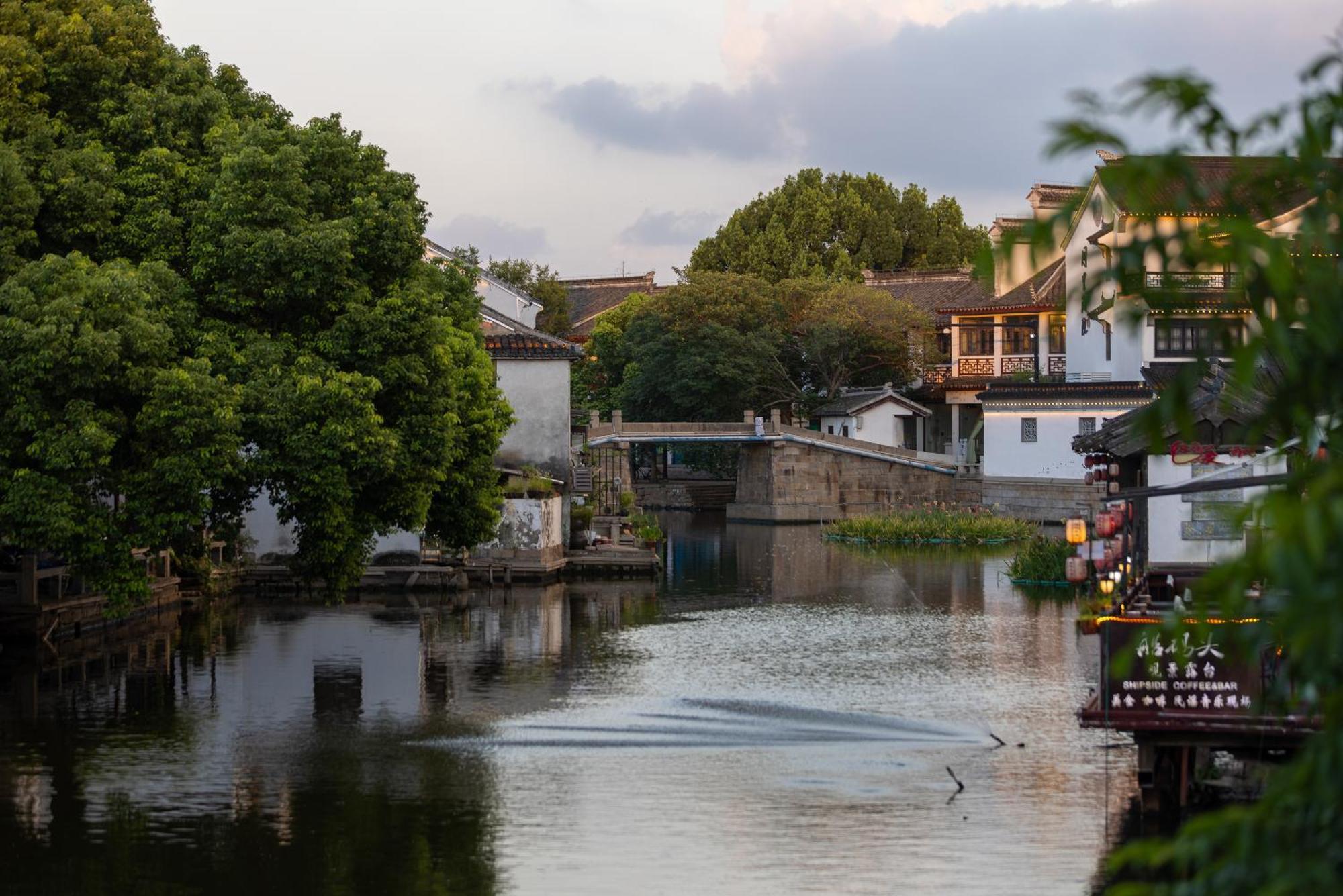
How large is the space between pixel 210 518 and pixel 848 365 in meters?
47.1

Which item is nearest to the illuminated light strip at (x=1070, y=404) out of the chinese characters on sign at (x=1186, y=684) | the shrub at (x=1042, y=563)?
the shrub at (x=1042, y=563)

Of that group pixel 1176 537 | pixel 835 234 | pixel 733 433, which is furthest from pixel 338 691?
pixel 835 234

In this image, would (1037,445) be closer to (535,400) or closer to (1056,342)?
(1056,342)

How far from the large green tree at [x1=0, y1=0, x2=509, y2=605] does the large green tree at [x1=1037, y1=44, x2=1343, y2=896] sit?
17.6 metres

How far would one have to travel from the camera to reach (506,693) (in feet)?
77.2

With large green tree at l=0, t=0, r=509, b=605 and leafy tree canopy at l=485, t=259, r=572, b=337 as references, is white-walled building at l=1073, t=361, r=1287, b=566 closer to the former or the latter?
large green tree at l=0, t=0, r=509, b=605

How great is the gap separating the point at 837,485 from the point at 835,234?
19.6 meters

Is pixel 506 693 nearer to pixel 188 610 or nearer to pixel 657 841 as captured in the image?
pixel 657 841

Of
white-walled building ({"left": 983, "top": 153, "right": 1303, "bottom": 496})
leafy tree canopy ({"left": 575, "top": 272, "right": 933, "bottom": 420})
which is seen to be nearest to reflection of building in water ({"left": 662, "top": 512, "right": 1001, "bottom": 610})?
white-walled building ({"left": 983, "top": 153, "right": 1303, "bottom": 496})

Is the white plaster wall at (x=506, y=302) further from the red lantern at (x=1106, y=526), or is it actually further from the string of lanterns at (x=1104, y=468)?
the red lantern at (x=1106, y=526)

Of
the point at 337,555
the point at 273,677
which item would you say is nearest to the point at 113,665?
the point at 273,677

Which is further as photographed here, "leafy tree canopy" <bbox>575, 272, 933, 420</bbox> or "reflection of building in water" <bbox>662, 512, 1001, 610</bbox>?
"leafy tree canopy" <bbox>575, 272, 933, 420</bbox>

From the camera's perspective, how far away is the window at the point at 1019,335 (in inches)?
2457

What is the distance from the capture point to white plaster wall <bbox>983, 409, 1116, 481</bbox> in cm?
5619
